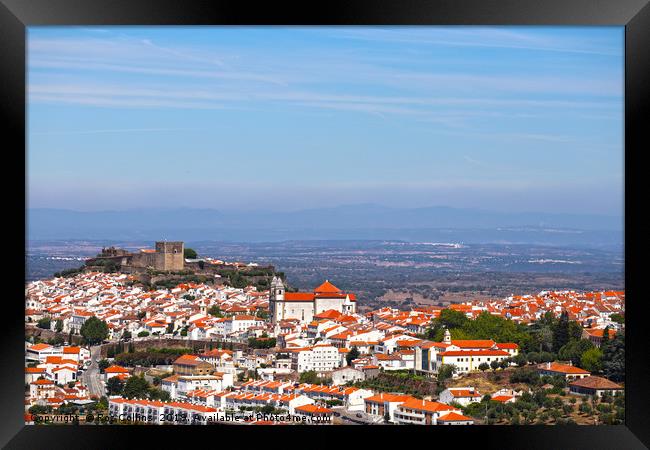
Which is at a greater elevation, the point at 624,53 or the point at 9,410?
the point at 624,53

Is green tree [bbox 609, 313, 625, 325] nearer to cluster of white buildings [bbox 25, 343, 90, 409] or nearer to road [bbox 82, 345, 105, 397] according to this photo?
cluster of white buildings [bbox 25, 343, 90, 409]

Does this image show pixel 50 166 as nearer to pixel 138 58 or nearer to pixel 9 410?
pixel 138 58

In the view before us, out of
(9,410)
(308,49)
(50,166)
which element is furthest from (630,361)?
(308,49)

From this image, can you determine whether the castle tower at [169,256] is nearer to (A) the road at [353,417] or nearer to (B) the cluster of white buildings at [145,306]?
(B) the cluster of white buildings at [145,306]

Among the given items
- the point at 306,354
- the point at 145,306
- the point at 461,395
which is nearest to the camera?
the point at 461,395

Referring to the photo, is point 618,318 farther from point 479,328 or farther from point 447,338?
point 447,338

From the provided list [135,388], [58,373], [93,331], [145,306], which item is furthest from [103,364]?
[145,306]

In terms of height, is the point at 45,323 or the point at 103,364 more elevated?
the point at 45,323
